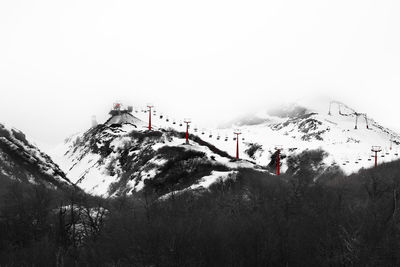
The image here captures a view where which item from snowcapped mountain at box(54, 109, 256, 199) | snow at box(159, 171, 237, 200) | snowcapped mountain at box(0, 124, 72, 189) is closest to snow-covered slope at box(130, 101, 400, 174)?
snowcapped mountain at box(54, 109, 256, 199)

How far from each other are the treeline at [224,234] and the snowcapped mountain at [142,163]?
20102 millimetres

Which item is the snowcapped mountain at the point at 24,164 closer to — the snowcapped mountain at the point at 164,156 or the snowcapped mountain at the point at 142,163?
the snowcapped mountain at the point at 164,156

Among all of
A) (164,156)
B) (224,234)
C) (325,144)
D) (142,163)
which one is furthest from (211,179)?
(325,144)

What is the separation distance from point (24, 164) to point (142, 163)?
27.8 meters

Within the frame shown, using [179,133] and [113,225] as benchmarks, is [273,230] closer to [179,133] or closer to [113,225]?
[113,225]

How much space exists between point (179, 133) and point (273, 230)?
8255 centimetres

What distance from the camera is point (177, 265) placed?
33.7 metres

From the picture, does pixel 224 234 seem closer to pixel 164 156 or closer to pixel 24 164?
pixel 164 156

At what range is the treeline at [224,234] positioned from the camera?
115 feet

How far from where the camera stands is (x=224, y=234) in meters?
39.8

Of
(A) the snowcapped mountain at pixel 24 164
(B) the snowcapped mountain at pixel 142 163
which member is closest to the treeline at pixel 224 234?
(B) the snowcapped mountain at pixel 142 163

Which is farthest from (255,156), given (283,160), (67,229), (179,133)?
(67,229)

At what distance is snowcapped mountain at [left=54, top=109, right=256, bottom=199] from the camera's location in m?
73.9

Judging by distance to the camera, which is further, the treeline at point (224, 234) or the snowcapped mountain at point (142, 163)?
the snowcapped mountain at point (142, 163)
